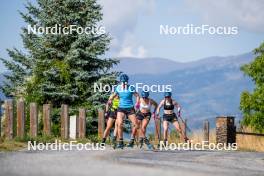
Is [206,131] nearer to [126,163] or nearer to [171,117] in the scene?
[171,117]

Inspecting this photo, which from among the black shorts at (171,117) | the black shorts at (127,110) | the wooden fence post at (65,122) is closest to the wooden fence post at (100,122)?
the wooden fence post at (65,122)

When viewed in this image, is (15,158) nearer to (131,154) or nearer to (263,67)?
(131,154)

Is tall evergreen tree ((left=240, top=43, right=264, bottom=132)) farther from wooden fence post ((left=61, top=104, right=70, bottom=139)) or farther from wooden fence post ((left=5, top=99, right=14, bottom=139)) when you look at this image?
wooden fence post ((left=5, top=99, right=14, bottom=139))

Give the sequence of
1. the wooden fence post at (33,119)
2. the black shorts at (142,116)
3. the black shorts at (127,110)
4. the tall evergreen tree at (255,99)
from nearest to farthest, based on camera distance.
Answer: the black shorts at (127,110)
the black shorts at (142,116)
the wooden fence post at (33,119)
the tall evergreen tree at (255,99)

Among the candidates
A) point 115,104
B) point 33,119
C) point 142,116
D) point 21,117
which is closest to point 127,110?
point 115,104

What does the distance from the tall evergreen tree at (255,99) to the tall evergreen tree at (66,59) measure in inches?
400

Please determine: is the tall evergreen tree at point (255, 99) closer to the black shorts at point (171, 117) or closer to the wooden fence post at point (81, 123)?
the wooden fence post at point (81, 123)

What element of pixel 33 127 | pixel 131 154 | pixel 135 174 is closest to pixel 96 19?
pixel 33 127

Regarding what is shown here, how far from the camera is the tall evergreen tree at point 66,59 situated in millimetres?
31719

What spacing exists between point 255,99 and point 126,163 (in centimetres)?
2641

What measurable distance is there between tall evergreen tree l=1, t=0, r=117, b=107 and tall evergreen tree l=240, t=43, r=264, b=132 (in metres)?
10.2

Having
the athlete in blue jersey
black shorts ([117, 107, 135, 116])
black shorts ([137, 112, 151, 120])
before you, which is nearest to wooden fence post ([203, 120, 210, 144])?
black shorts ([137, 112, 151, 120])

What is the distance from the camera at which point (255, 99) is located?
129ft

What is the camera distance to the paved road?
12.1m
